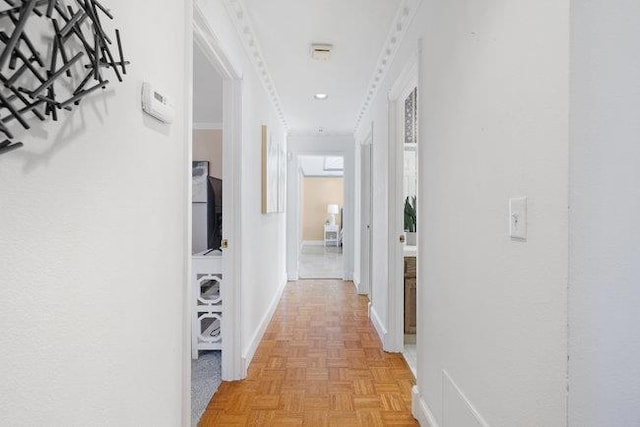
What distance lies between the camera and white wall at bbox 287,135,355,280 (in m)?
5.13

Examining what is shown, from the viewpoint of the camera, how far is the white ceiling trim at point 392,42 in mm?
1927

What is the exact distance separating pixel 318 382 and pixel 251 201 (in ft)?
4.31

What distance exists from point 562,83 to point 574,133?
12 centimetres

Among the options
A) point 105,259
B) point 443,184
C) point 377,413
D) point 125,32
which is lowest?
point 377,413

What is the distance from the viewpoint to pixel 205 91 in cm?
322

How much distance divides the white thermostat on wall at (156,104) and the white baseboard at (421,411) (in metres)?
1.69

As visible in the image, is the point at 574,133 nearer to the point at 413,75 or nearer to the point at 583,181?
the point at 583,181

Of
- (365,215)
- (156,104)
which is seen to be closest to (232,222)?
(156,104)

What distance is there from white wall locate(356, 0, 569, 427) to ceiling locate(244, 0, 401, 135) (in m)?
0.50

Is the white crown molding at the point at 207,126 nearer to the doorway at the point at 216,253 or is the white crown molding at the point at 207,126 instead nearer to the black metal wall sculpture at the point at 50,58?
the doorway at the point at 216,253

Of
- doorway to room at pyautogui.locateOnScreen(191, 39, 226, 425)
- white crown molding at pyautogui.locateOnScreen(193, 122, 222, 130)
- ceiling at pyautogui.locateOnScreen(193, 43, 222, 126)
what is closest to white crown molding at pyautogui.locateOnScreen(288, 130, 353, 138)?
white crown molding at pyautogui.locateOnScreen(193, 122, 222, 130)

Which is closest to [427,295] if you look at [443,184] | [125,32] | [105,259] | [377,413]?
[443,184]

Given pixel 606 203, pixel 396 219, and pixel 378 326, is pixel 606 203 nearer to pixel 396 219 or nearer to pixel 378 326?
pixel 396 219

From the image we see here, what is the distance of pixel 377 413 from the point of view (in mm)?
1850
